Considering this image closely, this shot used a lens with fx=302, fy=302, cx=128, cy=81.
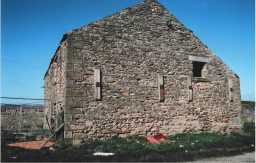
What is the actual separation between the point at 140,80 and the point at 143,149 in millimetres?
4132

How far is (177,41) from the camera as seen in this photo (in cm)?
1599

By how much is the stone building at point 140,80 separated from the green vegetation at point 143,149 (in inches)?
36.8

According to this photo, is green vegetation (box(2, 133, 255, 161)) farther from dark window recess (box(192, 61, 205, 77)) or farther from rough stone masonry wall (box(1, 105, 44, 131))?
rough stone masonry wall (box(1, 105, 44, 131))

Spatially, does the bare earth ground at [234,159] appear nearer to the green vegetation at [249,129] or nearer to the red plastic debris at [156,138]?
the red plastic debris at [156,138]

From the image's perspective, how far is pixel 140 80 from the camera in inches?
568

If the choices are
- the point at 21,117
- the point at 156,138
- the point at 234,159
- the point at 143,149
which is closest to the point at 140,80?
the point at 156,138

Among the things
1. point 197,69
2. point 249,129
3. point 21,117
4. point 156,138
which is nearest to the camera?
point 156,138

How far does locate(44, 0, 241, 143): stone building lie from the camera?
42.4ft

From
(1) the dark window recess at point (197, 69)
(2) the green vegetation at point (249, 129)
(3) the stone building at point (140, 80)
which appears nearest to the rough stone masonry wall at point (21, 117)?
(3) the stone building at point (140, 80)

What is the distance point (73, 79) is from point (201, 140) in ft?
20.8

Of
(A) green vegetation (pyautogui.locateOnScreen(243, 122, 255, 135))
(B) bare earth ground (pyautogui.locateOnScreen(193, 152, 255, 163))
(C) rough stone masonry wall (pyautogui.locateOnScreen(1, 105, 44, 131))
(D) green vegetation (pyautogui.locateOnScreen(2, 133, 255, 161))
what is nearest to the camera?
(D) green vegetation (pyautogui.locateOnScreen(2, 133, 255, 161))

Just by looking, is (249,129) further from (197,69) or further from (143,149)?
(143,149)

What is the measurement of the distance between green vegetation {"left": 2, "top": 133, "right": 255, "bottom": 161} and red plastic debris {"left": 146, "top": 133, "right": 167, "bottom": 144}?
28 centimetres

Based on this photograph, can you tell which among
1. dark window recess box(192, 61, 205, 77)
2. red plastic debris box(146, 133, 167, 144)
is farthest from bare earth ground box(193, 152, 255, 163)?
dark window recess box(192, 61, 205, 77)
